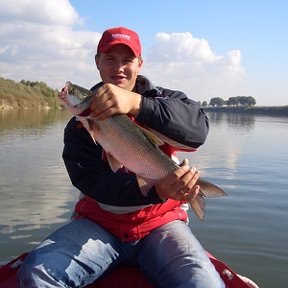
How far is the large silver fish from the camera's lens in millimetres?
3531

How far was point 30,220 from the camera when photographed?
28.3 ft

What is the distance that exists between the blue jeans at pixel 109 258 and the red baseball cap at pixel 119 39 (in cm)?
171

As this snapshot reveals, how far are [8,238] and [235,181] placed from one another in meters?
7.84

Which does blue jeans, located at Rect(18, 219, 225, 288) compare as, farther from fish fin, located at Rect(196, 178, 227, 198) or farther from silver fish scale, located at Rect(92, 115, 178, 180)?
silver fish scale, located at Rect(92, 115, 178, 180)

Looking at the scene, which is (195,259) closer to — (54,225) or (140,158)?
(140,158)

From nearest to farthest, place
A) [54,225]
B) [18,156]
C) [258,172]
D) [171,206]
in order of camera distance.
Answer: [171,206], [54,225], [258,172], [18,156]

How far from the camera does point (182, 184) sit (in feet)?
11.5

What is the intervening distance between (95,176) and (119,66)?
110cm

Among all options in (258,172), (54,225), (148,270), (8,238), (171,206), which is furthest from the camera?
(258,172)

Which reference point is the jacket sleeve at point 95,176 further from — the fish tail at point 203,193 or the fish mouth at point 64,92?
the fish mouth at point 64,92

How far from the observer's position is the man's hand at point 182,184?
3.52 meters

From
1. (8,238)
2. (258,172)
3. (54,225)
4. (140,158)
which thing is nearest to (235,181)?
(258,172)

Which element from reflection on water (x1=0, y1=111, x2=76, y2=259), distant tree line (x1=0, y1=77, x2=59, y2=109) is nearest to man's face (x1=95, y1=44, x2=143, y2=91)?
reflection on water (x1=0, y1=111, x2=76, y2=259)

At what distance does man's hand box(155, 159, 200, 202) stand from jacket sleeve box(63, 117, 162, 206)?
0.67 feet
